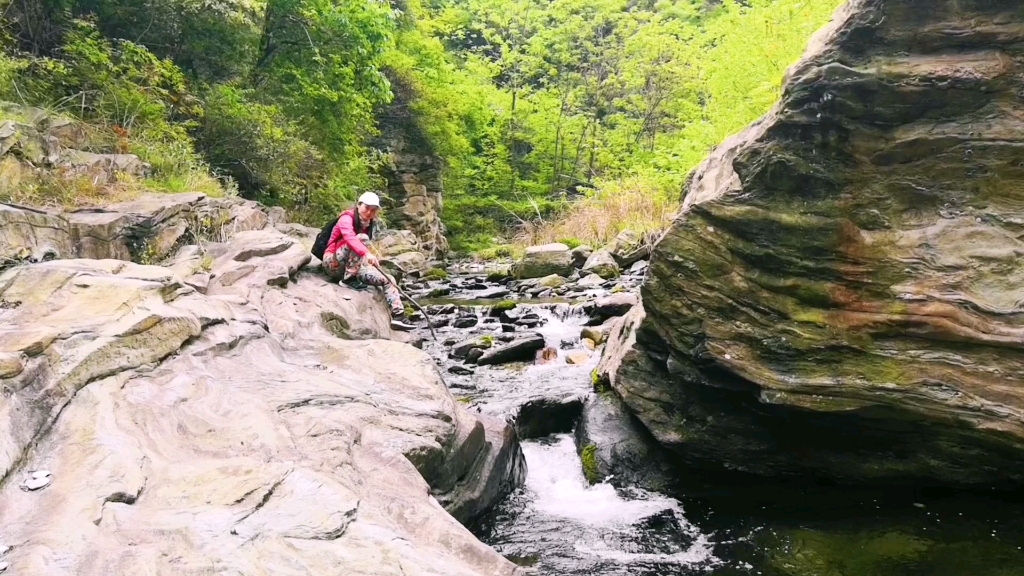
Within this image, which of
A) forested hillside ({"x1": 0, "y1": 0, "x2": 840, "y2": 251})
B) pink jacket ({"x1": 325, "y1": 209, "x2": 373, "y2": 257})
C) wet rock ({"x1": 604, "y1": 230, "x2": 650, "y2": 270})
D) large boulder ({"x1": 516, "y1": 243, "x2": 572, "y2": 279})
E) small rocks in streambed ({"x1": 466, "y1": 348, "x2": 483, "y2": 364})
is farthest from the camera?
large boulder ({"x1": 516, "y1": 243, "x2": 572, "y2": 279})

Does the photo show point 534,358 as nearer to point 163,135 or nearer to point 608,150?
point 163,135

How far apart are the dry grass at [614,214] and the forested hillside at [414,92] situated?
0.28 ft

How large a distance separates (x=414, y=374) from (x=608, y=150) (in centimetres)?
3006

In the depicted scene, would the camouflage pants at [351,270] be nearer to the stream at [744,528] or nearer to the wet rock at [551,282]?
the stream at [744,528]

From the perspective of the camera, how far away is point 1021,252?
505cm

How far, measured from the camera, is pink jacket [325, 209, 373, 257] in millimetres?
10016

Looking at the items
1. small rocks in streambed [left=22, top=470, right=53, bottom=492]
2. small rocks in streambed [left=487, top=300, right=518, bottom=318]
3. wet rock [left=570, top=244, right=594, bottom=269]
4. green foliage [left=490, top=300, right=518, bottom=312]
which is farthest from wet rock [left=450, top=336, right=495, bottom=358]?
wet rock [left=570, top=244, right=594, bottom=269]

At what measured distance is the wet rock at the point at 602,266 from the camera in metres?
18.9

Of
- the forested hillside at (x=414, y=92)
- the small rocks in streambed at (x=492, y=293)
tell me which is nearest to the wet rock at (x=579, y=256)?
the forested hillside at (x=414, y=92)

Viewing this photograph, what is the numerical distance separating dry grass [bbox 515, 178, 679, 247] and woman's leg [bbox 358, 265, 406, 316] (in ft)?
39.4

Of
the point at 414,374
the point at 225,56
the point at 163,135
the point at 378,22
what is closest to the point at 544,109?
the point at 378,22

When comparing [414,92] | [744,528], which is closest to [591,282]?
[744,528]

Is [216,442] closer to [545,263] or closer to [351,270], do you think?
[351,270]

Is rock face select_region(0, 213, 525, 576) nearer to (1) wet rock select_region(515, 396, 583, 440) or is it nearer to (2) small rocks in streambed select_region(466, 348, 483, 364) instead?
(1) wet rock select_region(515, 396, 583, 440)
